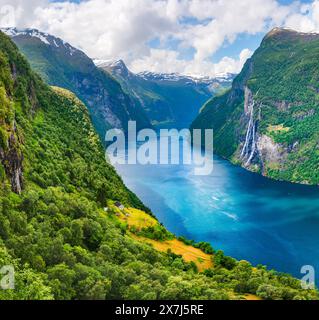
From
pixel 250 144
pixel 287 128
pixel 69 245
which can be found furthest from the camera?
pixel 250 144

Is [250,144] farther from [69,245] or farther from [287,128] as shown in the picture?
[69,245]

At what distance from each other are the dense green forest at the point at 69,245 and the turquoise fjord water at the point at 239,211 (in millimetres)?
18569

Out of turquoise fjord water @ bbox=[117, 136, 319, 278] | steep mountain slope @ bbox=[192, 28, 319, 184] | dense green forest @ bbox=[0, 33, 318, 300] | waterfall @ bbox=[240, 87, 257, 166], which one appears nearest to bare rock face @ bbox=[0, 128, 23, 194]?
dense green forest @ bbox=[0, 33, 318, 300]

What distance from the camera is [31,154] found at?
5512cm

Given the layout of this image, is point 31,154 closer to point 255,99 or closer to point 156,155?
point 156,155

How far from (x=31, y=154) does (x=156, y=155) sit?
127474mm

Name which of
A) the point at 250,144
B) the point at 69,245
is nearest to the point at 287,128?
the point at 250,144

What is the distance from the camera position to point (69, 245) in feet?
120

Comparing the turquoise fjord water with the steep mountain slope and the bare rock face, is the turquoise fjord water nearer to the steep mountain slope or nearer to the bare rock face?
the steep mountain slope

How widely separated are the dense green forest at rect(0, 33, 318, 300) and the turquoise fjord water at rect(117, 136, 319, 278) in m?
18.6

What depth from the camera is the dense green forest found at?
1195 inches

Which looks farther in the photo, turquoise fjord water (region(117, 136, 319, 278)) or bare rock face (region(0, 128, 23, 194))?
turquoise fjord water (region(117, 136, 319, 278))

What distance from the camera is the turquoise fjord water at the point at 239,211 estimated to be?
8044 cm

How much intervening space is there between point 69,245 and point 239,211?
73.2 metres
